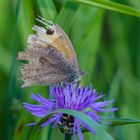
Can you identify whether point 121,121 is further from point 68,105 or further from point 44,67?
point 44,67

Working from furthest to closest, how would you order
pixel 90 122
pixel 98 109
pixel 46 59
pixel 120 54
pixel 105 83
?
pixel 120 54
pixel 105 83
pixel 46 59
pixel 98 109
pixel 90 122

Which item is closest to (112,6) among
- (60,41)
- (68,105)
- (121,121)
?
(60,41)

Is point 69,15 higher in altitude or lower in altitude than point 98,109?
higher

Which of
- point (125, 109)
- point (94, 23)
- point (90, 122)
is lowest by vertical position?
point (90, 122)

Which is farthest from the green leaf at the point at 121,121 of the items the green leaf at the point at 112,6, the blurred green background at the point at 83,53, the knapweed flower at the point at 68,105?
the green leaf at the point at 112,6

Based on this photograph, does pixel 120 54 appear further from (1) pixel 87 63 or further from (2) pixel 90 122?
(2) pixel 90 122

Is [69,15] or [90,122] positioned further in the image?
[69,15]

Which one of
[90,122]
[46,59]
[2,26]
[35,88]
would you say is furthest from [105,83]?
[90,122]
